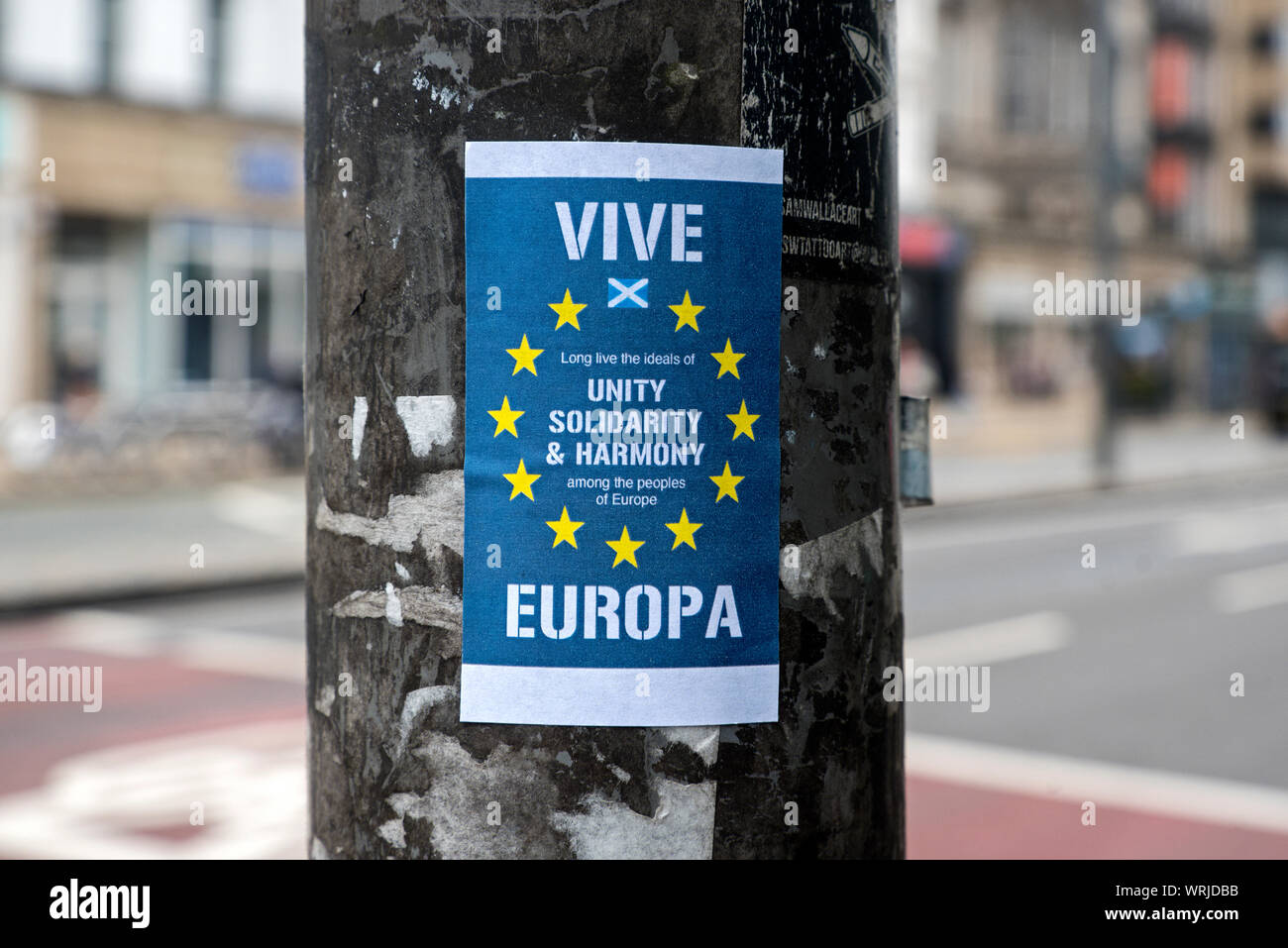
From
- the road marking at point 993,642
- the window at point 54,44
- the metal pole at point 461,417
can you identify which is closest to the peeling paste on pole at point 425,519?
the metal pole at point 461,417

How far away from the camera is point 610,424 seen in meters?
1.83

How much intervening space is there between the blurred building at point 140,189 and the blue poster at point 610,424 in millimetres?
23982

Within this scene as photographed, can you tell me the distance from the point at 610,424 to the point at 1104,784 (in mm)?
5534

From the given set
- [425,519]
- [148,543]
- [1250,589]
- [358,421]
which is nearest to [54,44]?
[148,543]

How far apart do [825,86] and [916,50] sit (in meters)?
41.1

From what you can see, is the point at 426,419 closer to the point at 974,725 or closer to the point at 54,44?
the point at 974,725

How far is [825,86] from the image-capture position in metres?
1.97

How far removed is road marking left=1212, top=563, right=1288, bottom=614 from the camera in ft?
40.5

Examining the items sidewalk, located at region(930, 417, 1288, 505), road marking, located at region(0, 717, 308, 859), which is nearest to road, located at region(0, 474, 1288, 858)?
road marking, located at region(0, 717, 308, 859)

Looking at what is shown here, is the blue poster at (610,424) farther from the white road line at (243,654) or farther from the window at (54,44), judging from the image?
the window at (54,44)

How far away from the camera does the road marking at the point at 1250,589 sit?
1236cm

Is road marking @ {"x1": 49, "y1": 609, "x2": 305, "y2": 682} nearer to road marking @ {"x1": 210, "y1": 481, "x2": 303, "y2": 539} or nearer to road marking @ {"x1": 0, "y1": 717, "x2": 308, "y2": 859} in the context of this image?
road marking @ {"x1": 0, "y1": 717, "x2": 308, "y2": 859}

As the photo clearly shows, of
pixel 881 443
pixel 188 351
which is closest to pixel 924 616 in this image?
pixel 881 443

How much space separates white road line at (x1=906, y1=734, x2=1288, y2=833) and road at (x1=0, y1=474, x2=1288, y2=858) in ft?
0.05
